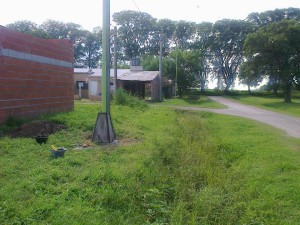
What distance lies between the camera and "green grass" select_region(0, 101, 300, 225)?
4.47m

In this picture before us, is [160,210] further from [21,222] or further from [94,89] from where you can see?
[94,89]

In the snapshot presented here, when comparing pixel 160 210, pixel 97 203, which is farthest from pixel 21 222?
pixel 160 210

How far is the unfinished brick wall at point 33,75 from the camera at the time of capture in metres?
9.98

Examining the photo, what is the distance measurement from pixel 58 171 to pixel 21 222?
171 centimetres

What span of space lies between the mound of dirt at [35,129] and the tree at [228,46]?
5218 centimetres

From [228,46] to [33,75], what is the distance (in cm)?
5266

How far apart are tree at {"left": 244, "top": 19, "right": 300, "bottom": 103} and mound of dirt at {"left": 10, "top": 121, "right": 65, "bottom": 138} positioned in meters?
25.7

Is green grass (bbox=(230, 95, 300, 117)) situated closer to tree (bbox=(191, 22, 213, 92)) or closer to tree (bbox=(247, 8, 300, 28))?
tree (bbox=(247, 8, 300, 28))

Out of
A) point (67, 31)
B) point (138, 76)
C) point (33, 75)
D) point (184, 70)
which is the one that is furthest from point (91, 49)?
point (33, 75)

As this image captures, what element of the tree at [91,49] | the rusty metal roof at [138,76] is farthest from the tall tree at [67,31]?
the rusty metal roof at [138,76]

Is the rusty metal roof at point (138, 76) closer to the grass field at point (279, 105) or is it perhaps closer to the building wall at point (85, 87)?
the building wall at point (85, 87)

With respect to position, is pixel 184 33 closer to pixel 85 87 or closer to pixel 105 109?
pixel 85 87

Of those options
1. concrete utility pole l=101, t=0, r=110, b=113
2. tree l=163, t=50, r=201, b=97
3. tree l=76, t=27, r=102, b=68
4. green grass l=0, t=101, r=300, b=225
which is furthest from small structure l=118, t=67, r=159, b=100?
tree l=76, t=27, r=102, b=68

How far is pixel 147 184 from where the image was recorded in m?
5.85
